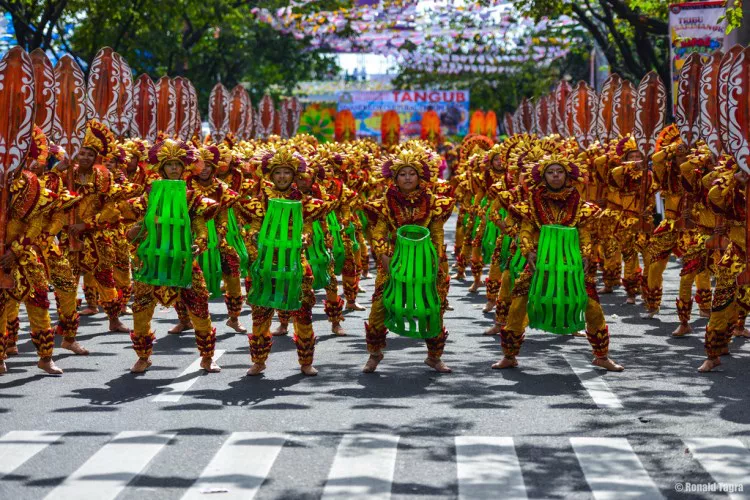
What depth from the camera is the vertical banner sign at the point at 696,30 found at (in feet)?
68.6

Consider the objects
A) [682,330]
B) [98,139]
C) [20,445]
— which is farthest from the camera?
[682,330]

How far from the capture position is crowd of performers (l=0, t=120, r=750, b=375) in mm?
10391

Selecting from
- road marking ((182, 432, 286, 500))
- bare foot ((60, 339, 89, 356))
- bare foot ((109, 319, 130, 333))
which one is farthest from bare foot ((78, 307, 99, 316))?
road marking ((182, 432, 286, 500))

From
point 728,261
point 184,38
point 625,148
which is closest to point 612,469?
point 728,261

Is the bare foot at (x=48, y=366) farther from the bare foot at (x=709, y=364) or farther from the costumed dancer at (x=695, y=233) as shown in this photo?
the costumed dancer at (x=695, y=233)

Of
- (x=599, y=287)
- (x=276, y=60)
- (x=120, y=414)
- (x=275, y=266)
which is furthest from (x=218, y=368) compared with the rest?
(x=276, y=60)

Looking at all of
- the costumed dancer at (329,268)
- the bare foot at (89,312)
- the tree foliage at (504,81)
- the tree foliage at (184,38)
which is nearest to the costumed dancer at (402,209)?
the costumed dancer at (329,268)

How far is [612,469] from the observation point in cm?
745

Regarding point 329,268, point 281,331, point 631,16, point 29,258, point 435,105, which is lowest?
point 281,331

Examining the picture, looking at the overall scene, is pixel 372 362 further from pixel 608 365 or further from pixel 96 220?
pixel 96 220

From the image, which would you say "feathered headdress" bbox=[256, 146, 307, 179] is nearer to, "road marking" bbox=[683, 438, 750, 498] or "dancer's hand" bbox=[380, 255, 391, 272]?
"dancer's hand" bbox=[380, 255, 391, 272]

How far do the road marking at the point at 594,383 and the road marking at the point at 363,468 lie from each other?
1.92 metres

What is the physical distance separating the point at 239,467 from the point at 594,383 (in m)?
3.68

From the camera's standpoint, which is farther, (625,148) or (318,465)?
(625,148)
